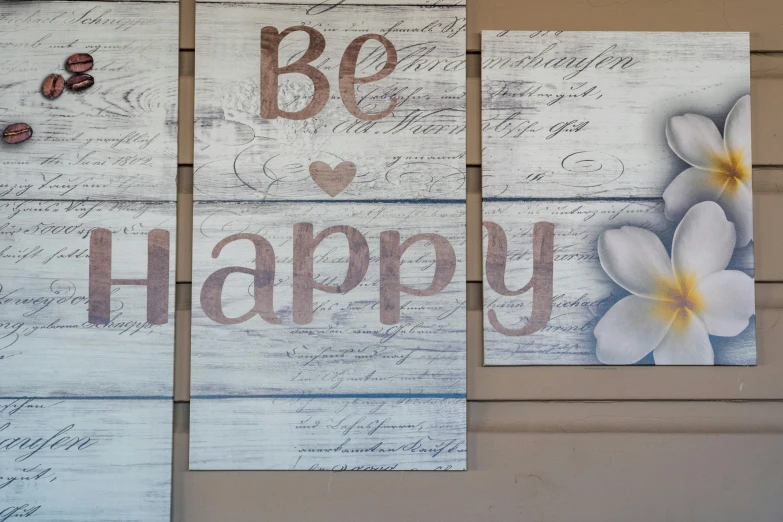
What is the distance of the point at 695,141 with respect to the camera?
147 centimetres

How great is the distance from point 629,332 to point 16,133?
52.1 inches

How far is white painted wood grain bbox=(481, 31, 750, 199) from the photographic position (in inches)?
57.6

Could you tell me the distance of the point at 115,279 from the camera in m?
1.43

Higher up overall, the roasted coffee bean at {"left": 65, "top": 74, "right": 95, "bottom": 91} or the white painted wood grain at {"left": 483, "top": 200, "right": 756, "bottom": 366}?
the roasted coffee bean at {"left": 65, "top": 74, "right": 95, "bottom": 91}

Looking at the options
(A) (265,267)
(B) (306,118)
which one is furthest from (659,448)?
(B) (306,118)

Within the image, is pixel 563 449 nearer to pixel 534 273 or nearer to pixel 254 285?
pixel 534 273

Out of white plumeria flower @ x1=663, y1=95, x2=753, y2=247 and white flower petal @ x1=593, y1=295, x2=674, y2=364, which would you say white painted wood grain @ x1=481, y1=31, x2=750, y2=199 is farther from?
white flower petal @ x1=593, y1=295, x2=674, y2=364

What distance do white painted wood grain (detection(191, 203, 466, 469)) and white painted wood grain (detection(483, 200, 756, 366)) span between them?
3.5 inches

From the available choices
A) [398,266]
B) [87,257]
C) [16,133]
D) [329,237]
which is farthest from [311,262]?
[16,133]

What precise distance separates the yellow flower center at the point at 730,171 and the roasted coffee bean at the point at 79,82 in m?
1.31

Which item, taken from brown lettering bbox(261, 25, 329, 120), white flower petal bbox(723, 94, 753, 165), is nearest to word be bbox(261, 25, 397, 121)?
brown lettering bbox(261, 25, 329, 120)

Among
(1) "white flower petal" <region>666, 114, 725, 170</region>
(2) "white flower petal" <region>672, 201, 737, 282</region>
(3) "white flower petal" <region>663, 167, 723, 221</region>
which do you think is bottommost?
(2) "white flower petal" <region>672, 201, 737, 282</region>

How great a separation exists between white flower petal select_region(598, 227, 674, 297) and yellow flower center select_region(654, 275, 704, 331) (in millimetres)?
16

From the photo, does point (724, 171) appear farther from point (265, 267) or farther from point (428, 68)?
point (265, 267)
